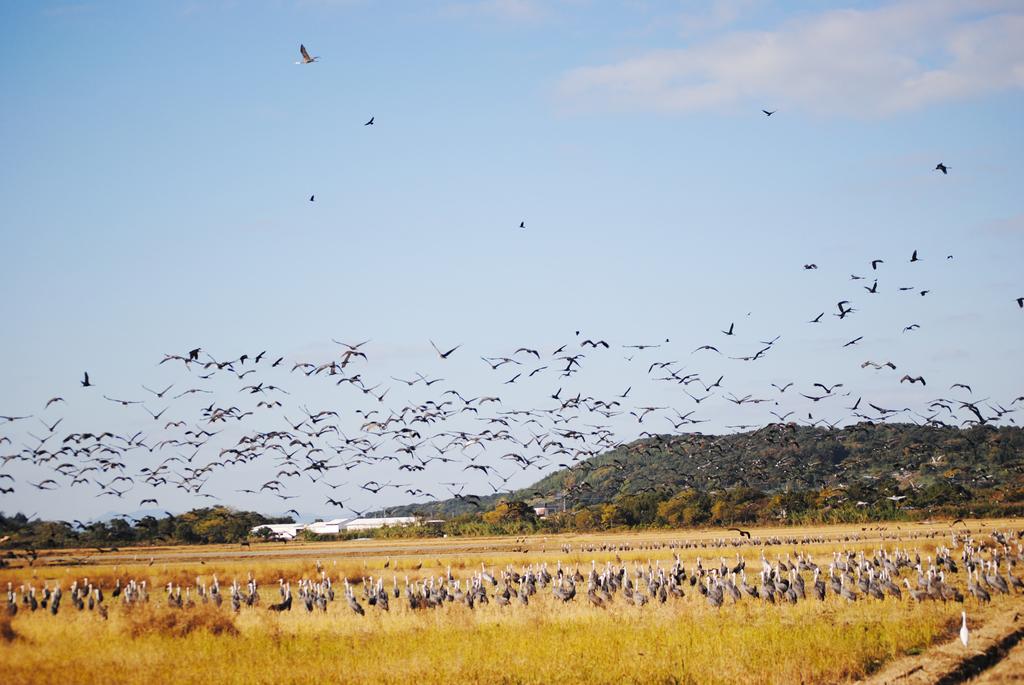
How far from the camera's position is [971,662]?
2245cm

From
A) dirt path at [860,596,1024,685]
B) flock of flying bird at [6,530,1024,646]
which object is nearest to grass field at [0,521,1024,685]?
flock of flying bird at [6,530,1024,646]

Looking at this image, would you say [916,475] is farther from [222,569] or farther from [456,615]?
[456,615]

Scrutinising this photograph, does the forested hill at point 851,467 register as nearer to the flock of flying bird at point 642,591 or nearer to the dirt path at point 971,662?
the flock of flying bird at point 642,591

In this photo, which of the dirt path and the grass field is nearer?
the dirt path

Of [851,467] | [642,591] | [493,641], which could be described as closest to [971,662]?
[493,641]

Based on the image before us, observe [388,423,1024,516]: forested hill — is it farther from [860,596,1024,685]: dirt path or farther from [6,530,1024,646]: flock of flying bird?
[860,596,1024,685]: dirt path

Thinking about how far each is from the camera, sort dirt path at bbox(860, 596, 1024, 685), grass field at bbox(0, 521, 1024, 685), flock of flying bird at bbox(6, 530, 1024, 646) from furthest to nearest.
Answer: flock of flying bird at bbox(6, 530, 1024, 646), grass field at bbox(0, 521, 1024, 685), dirt path at bbox(860, 596, 1024, 685)

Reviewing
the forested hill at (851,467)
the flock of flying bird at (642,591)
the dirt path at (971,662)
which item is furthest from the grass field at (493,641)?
the forested hill at (851,467)

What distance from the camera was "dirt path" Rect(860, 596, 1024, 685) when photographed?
21.0 meters

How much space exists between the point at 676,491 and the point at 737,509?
2482 cm

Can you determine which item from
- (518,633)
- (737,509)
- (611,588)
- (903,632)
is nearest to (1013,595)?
(903,632)

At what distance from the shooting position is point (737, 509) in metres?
98.1

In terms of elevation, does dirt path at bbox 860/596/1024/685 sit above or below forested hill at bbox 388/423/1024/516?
below

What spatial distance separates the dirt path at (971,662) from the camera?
21.0m
